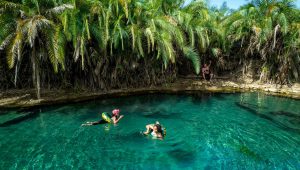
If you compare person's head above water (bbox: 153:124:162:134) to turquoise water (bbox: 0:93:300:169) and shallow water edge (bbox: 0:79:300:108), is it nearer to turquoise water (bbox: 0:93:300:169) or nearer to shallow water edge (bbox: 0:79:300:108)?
turquoise water (bbox: 0:93:300:169)

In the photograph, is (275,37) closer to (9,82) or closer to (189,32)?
(189,32)

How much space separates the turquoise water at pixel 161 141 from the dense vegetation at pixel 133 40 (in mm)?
2734

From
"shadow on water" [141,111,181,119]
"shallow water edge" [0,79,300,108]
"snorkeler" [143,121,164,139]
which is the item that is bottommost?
"snorkeler" [143,121,164,139]

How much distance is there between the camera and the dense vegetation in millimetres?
13328

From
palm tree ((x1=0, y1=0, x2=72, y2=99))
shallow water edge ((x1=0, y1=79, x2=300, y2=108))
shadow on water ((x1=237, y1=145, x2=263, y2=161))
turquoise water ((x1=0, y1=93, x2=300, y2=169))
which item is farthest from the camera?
shallow water edge ((x1=0, y1=79, x2=300, y2=108))

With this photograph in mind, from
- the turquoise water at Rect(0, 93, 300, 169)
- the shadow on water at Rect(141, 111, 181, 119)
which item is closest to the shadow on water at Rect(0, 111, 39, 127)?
the turquoise water at Rect(0, 93, 300, 169)

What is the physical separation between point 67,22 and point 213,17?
1083 cm

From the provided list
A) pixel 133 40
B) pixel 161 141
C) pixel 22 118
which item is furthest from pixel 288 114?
pixel 22 118

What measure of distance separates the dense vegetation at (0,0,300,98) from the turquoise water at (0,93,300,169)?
2.73 metres

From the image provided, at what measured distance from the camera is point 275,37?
58.1 feet

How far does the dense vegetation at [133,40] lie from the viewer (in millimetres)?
13328

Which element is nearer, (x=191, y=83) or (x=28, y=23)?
(x=28, y=23)

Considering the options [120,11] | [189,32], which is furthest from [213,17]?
[120,11]

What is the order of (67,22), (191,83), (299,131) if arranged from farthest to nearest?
(191,83) < (67,22) < (299,131)
